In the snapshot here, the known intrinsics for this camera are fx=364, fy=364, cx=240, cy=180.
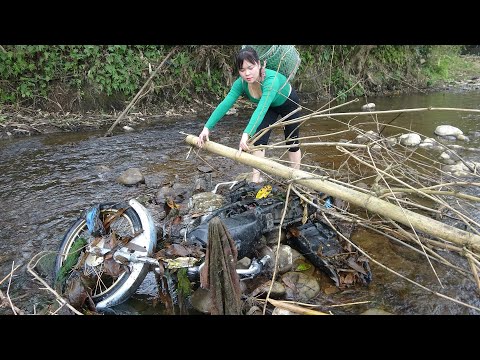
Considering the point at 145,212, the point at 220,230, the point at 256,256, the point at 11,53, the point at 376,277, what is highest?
the point at 11,53

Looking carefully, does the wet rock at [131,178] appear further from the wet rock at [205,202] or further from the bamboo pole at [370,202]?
the bamboo pole at [370,202]

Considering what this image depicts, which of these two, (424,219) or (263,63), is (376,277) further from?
(263,63)

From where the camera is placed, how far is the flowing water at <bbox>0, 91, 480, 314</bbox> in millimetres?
2885

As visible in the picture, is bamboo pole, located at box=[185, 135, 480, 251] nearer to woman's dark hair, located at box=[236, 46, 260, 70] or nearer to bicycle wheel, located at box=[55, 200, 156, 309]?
woman's dark hair, located at box=[236, 46, 260, 70]

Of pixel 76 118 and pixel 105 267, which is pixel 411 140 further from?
pixel 76 118

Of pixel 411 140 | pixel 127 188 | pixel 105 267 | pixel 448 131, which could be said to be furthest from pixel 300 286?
pixel 448 131

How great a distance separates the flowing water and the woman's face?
132cm

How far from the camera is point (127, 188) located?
5.01 meters

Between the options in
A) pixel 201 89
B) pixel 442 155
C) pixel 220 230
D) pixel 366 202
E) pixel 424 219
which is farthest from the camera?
pixel 201 89

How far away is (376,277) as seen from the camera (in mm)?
3104

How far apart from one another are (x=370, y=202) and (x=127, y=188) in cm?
339

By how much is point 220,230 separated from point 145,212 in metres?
0.89

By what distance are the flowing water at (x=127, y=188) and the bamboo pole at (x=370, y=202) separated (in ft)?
2.26
